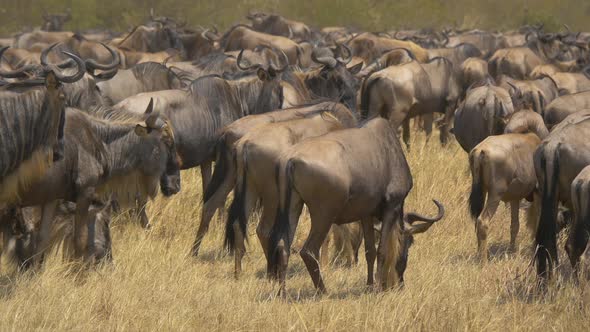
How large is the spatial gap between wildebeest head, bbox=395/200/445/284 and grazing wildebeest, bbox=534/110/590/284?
642 mm

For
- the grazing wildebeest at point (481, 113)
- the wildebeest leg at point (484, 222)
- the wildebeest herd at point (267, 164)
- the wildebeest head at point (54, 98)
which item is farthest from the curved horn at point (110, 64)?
the grazing wildebeest at point (481, 113)

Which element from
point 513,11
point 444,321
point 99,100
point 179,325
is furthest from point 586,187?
point 513,11

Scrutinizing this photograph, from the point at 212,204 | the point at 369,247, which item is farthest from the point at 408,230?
the point at 212,204

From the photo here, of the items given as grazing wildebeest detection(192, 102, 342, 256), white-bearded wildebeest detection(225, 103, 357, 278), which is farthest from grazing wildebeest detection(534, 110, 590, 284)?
grazing wildebeest detection(192, 102, 342, 256)

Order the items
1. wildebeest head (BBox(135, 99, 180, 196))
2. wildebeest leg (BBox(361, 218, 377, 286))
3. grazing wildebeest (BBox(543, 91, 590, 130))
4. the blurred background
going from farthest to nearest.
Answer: the blurred background < grazing wildebeest (BBox(543, 91, 590, 130)) < wildebeest head (BBox(135, 99, 180, 196)) < wildebeest leg (BBox(361, 218, 377, 286))

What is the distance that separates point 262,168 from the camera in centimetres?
694

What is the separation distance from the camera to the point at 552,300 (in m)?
6.32

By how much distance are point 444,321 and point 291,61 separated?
46.7ft

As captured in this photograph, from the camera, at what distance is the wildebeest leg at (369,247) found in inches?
272

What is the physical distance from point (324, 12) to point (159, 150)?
39905 mm

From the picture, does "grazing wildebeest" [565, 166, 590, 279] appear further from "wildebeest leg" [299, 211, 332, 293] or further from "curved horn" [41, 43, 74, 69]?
"curved horn" [41, 43, 74, 69]

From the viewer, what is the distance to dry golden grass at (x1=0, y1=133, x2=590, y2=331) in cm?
571

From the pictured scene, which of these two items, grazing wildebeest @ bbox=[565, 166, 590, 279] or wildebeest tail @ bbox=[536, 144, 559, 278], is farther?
wildebeest tail @ bbox=[536, 144, 559, 278]

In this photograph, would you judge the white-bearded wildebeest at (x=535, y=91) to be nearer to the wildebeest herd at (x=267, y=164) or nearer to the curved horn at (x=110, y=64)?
the wildebeest herd at (x=267, y=164)
